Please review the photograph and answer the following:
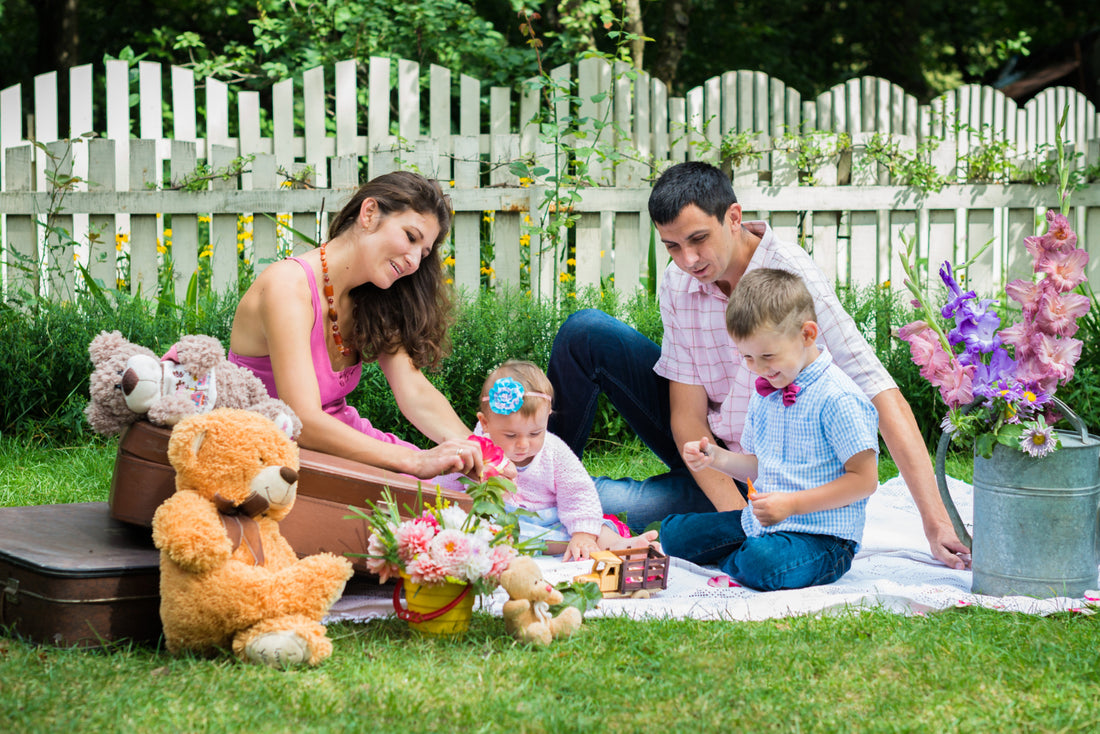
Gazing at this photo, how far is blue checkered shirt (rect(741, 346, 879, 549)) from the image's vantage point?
8.94ft

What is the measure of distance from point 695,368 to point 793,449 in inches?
22.9

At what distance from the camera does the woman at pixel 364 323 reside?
2.74 metres

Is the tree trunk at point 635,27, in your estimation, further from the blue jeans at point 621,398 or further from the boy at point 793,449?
the boy at point 793,449

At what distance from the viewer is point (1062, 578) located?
2570 mm

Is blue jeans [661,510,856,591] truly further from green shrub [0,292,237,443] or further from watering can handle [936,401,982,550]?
green shrub [0,292,237,443]

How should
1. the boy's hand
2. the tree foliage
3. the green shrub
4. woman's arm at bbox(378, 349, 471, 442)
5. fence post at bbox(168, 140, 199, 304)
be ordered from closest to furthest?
the boy's hand → woman's arm at bbox(378, 349, 471, 442) → the green shrub → fence post at bbox(168, 140, 199, 304) → the tree foliage

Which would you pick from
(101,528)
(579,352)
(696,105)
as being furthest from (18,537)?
(696,105)

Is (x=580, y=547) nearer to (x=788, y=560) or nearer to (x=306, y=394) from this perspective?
(x=788, y=560)

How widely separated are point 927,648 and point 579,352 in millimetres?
1606

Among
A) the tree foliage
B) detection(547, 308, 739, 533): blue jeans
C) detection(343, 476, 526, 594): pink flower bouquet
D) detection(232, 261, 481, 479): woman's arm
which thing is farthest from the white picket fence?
detection(343, 476, 526, 594): pink flower bouquet

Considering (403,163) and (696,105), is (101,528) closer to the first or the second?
(403,163)

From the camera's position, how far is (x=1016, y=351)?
2516mm

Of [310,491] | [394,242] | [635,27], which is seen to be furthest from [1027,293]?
[635,27]

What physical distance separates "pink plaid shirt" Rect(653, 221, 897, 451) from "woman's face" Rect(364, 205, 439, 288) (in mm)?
860
